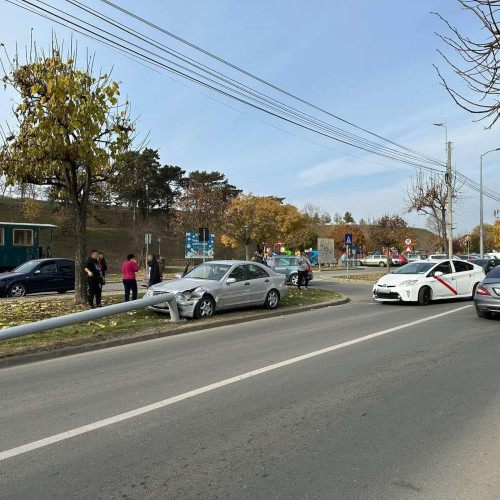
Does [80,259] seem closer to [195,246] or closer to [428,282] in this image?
[195,246]

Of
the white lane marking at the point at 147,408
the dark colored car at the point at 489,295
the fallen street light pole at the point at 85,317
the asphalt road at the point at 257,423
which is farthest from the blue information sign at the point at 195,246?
the white lane marking at the point at 147,408

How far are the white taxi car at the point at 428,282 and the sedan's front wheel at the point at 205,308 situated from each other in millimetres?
6174

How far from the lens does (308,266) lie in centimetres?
2022

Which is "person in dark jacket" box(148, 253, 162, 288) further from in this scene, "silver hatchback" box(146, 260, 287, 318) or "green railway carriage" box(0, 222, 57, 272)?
"green railway carriage" box(0, 222, 57, 272)

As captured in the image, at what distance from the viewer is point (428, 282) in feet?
48.0

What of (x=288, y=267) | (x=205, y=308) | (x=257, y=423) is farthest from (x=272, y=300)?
(x=288, y=267)

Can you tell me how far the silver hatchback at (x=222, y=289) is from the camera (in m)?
11.1

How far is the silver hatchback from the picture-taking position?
11.1 metres

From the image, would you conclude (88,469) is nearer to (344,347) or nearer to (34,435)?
(34,435)

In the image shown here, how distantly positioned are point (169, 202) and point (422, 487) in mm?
62261

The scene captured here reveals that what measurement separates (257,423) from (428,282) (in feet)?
38.2

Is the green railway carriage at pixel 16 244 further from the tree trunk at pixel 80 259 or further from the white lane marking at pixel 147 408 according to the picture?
the white lane marking at pixel 147 408

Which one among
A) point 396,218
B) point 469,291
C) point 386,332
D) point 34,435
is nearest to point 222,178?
point 396,218

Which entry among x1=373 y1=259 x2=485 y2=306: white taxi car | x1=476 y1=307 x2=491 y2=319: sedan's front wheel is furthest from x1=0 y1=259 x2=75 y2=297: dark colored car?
x1=476 y1=307 x2=491 y2=319: sedan's front wheel
